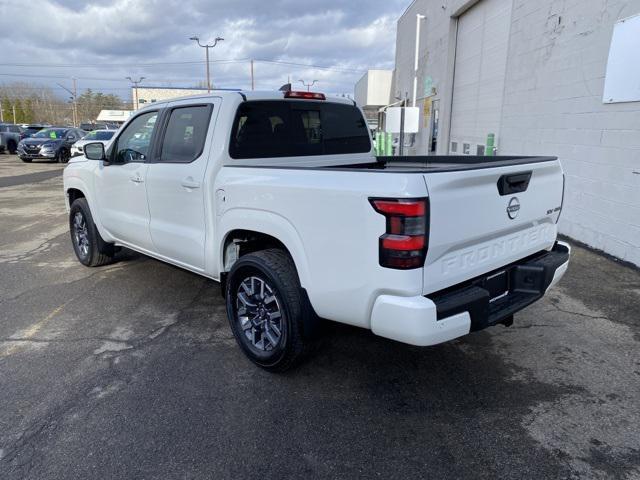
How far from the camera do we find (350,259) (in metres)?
2.71

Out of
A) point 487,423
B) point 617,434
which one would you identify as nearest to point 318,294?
point 487,423

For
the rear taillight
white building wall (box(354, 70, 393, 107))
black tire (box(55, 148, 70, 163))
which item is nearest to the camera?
the rear taillight

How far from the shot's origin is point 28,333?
4.18 metres

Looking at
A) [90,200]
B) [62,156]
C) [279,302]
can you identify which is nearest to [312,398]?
[279,302]

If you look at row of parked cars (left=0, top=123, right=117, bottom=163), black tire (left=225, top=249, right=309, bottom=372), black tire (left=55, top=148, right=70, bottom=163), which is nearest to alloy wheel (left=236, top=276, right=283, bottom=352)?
black tire (left=225, top=249, right=309, bottom=372)

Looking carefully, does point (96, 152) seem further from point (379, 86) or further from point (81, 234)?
point (379, 86)

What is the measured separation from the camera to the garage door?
1065cm

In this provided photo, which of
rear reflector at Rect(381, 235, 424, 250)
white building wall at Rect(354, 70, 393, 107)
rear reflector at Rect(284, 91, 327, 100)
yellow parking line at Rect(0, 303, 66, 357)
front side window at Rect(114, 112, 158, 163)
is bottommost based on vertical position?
yellow parking line at Rect(0, 303, 66, 357)

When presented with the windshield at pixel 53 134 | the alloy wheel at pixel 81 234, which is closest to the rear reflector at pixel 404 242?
the alloy wheel at pixel 81 234

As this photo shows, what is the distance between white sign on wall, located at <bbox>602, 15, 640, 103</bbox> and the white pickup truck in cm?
305

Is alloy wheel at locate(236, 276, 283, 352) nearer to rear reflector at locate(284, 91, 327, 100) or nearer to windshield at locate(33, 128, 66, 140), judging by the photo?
rear reflector at locate(284, 91, 327, 100)

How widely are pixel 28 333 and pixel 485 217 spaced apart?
12.5 ft

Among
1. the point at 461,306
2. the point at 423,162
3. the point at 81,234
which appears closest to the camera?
the point at 461,306

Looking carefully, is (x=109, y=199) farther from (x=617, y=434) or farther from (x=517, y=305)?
(x=617, y=434)
